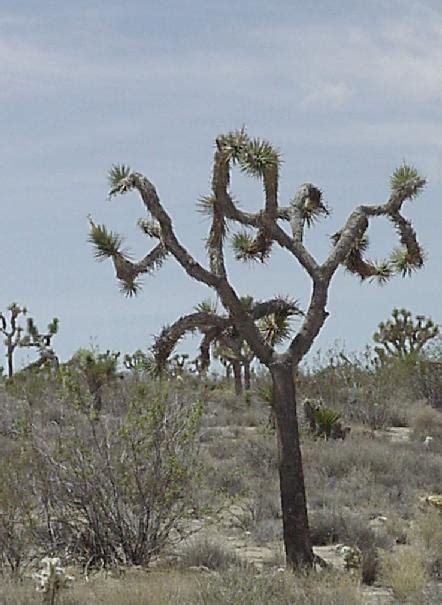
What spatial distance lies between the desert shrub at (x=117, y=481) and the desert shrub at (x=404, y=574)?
7.46 feet

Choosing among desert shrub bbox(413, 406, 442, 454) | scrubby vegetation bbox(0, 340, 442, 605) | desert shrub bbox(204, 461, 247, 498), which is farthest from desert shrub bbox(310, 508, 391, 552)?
desert shrub bbox(413, 406, 442, 454)

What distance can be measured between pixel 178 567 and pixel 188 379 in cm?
699

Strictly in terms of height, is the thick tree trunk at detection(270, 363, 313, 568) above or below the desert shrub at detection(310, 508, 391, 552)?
above

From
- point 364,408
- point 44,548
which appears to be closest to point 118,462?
point 44,548

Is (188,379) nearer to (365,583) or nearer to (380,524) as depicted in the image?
(380,524)

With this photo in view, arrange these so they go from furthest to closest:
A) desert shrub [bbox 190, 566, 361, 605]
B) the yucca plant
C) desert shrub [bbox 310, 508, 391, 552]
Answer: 1. the yucca plant
2. desert shrub [bbox 310, 508, 391, 552]
3. desert shrub [bbox 190, 566, 361, 605]

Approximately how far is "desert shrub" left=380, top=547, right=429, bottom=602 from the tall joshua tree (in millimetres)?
829

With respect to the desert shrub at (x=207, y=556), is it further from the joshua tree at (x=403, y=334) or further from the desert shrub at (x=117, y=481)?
the joshua tree at (x=403, y=334)

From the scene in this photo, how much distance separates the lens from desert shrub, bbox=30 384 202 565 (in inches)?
467

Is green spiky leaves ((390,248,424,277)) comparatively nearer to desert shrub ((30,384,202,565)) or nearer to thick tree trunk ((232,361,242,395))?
desert shrub ((30,384,202,565))

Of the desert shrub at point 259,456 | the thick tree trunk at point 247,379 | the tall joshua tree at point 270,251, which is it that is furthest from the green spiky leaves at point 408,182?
the thick tree trunk at point 247,379

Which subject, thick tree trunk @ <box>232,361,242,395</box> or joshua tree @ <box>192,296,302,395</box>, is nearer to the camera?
joshua tree @ <box>192,296,302,395</box>

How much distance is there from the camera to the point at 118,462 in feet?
39.1

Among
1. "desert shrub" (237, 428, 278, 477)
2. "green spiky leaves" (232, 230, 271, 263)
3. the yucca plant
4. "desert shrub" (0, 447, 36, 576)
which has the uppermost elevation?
"green spiky leaves" (232, 230, 271, 263)
